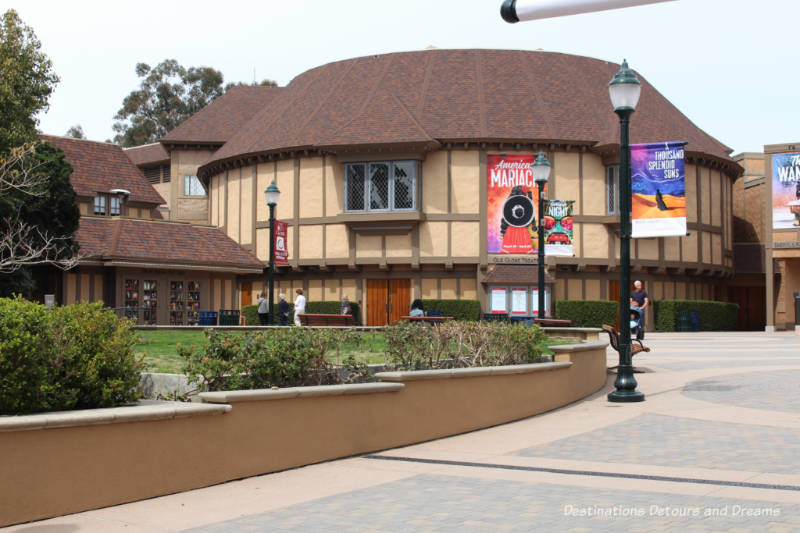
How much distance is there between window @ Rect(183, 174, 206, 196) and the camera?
46344 millimetres

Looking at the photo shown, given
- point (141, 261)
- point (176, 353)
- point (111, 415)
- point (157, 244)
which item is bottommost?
point (111, 415)

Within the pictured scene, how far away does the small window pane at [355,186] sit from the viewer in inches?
1409

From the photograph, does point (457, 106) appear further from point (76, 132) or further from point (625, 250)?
point (76, 132)

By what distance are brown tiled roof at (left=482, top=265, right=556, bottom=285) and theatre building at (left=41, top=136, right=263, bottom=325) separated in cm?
1020

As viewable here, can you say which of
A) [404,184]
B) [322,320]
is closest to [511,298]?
[404,184]

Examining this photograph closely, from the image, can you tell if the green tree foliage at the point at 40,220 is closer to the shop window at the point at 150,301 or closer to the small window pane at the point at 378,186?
the shop window at the point at 150,301

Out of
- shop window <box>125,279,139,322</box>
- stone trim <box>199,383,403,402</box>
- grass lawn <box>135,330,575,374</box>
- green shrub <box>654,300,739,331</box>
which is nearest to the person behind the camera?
stone trim <box>199,383,403,402</box>

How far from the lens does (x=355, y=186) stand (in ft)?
118

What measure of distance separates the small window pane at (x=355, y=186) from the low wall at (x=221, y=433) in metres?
24.5

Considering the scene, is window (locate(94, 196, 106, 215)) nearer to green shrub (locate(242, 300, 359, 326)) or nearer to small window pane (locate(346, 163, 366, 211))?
green shrub (locate(242, 300, 359, 326))

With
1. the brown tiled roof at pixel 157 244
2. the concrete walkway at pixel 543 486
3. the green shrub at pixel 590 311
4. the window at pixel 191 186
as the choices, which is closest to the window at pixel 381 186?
the brown tiled roof at pixel 157 244

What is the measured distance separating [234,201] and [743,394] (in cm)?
3028

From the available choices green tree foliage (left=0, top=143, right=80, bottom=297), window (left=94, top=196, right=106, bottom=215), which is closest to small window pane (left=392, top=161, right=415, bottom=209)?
green tree foliage (left=0, top=143, right=80, bottom=297)

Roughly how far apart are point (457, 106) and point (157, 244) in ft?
45.4
